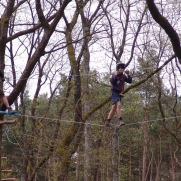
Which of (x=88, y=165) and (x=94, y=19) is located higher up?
(x=94, y=19)

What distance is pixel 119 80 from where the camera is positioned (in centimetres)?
811

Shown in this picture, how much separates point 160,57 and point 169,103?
8.91m

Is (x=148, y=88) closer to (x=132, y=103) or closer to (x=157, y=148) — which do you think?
(x=157, y=148)

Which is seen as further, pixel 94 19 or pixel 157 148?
pixel 157 148

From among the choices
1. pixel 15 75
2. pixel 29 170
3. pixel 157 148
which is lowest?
pixel 29 170

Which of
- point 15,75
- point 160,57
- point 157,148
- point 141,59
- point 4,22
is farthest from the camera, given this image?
point 157,148

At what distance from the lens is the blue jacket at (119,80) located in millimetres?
8031

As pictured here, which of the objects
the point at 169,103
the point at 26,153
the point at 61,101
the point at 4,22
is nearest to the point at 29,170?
the point at 26,153

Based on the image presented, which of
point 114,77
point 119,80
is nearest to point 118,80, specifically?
point 119,80

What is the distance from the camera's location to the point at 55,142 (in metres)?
13.1

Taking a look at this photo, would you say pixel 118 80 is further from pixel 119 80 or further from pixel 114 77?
pixel 114 77

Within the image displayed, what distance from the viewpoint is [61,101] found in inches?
629

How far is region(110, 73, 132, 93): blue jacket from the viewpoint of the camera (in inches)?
316

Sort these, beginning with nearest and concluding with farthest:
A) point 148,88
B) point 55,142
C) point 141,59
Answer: point 55,142, point 141,59, point 148,88
